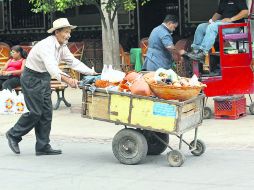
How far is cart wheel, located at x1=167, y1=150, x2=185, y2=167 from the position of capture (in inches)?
336

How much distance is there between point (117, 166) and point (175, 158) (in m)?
0.72

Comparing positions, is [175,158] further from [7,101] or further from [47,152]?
[7,101]

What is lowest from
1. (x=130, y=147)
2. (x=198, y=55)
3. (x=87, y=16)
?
(x=130, y=147)

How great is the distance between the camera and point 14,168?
8.81 m

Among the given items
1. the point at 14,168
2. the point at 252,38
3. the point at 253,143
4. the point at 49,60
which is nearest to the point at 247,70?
the point at 252,38

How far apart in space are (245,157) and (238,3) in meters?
4.30

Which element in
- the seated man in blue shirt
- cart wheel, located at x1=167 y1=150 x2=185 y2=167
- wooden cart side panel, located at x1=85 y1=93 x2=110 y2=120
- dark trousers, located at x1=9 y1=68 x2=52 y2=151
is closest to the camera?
cart wheel, located at x1=167 y1=150 x2=185 y2=167

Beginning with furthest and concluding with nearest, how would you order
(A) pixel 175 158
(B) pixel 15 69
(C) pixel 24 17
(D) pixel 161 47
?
(C) pixel 24 17, (B) pixel 15 69, (D) pixel 161 47, (A) pixel 175 158

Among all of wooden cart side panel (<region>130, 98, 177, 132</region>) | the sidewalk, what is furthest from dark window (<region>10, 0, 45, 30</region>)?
wooden cart side panel (<region>130, 98, 177, 132</region>)

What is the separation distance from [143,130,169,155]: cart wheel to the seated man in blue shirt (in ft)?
7.09

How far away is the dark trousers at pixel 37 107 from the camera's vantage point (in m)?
9.41

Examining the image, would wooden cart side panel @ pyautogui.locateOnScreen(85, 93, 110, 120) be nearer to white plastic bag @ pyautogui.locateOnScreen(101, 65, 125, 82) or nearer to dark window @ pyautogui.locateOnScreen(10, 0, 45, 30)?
white plastic bag @ pyautogui.locateOnScreen(101, 65, 125, 82)

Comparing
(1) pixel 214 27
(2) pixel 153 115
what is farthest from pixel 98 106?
(1) pixel 214 27

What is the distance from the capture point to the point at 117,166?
8750 mm
